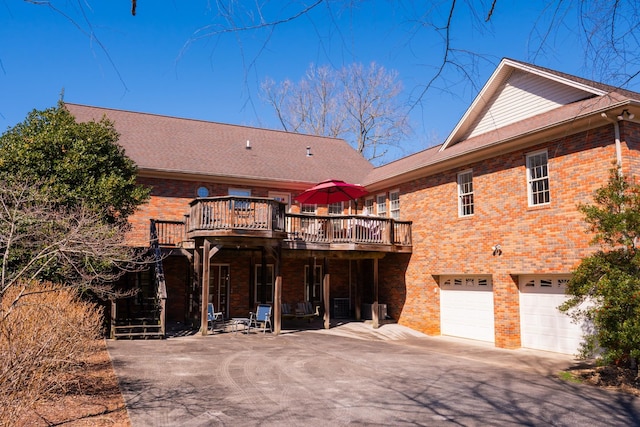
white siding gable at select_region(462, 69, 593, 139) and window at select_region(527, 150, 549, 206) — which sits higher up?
white siding gable at select_region(462, 69, 593, 139)

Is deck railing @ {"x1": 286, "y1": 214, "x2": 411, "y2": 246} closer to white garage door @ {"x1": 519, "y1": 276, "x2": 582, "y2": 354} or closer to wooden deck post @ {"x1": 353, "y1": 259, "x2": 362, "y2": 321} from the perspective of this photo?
wooden deck post @ {"x1": 353, "y1": 259, "x2": 362, "y2": 321}

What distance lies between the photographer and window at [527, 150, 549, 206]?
47.8ft

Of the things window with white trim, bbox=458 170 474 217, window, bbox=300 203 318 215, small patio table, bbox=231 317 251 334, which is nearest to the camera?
window with white trim, bbox=458 170 474 217

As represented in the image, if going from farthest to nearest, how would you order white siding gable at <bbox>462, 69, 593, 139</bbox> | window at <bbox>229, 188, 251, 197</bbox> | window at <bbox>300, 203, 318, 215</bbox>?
window at <bbox>300, 203, 318, 215</bbox>, window at <bbox>229, 188, 251, 197</bbox>, white siding gable at <bbox>462, 69, 593, 139</bbox>

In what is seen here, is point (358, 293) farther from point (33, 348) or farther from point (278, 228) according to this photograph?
point (33, 348)

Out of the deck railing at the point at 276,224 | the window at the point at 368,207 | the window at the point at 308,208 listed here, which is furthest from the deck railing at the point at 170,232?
the window at the point at 368,207

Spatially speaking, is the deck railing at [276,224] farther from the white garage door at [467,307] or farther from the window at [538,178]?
the window at [538,178]

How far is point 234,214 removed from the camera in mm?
16312

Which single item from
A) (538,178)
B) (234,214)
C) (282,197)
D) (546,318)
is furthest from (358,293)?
(538,178)

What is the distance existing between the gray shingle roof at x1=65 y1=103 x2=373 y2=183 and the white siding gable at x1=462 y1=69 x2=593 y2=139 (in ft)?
27.0

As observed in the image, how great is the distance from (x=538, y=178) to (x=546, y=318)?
395cm

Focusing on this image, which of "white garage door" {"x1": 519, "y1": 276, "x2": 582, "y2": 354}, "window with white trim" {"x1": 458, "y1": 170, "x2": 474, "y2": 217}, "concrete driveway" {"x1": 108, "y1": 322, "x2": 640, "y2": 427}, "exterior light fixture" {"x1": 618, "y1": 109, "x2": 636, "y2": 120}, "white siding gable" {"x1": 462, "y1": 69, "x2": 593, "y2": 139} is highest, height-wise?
"white siding gable" {"x1": 462, "y1": 69, "x2": 593, "y2": 139}

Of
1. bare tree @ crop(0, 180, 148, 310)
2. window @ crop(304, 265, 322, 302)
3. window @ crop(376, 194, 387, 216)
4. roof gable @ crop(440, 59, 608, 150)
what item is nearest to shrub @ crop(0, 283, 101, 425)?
bare tree @ crop(0, 180, 148, 310)

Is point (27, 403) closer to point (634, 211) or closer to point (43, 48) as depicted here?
point (43, 48)
